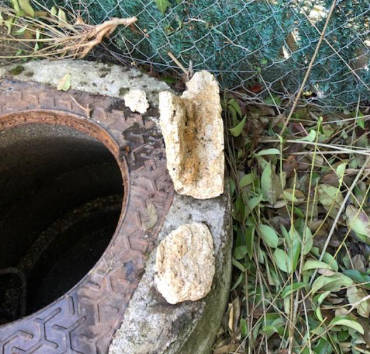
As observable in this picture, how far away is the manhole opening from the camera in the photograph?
2139 millimetres

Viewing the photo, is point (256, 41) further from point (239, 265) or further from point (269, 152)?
point (239, 265)

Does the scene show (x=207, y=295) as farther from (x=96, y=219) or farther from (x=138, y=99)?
(x=96, y=219)

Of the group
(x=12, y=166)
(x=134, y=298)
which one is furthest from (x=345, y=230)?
(x=12, y=166)

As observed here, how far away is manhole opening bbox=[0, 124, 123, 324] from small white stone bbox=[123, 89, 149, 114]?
0.39 m

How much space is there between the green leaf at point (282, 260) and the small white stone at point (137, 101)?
0.70m

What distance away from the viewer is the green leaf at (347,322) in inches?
57.8

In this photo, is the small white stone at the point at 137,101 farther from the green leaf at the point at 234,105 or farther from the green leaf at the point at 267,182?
the green leaf at the point at 267,182

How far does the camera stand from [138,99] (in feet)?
5.27

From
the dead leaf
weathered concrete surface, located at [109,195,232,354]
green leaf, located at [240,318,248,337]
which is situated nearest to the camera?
weathered concrete surface, located at [109,195,232,354]

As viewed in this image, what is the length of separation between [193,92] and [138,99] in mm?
195

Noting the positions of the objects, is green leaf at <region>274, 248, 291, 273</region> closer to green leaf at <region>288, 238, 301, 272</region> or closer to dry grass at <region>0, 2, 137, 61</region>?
green leaf at <region>288, 238, 301, 272</region>

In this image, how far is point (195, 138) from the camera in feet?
4.93

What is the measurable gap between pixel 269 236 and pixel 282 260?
0.32 ft

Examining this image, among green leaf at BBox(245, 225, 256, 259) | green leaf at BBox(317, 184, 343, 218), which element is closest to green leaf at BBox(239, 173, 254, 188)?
green leaf at BBox(245, 225, 256, 259)
